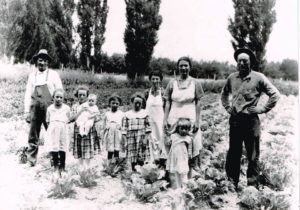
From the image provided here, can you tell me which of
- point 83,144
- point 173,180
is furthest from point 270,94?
point 83,144

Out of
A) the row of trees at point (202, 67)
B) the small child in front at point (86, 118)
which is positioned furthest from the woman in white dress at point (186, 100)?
the row of trees at point (202, 67)

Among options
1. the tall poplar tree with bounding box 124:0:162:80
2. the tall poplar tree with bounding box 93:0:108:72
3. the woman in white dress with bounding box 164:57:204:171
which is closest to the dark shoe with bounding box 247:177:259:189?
the woman in white dress with bounding box 164:57:204:171

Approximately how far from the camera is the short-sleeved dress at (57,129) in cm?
464

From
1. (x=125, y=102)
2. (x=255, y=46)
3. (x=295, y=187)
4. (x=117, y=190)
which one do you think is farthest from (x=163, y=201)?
(x=255, y=46)

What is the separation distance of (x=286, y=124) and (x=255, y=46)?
4890 millimetres

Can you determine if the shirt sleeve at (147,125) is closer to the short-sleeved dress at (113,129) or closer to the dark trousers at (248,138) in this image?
the short-sleeved dress at (113,129)

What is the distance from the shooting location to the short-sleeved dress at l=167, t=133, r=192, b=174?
3896mm

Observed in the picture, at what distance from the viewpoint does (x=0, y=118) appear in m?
7.50

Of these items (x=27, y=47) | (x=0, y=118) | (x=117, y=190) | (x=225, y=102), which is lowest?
(x=117, y=190)

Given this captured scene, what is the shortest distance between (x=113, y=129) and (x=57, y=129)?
0.73m

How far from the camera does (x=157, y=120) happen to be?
496 centimetres

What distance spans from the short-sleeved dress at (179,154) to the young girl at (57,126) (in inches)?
60.7

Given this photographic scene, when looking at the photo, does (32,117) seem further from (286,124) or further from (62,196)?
(286,124)

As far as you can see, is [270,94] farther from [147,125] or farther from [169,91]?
[147,125]
